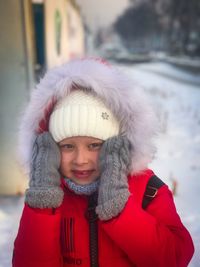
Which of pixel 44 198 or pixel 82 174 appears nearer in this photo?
pixel 44 198

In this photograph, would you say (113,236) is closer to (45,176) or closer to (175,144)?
(45,176)

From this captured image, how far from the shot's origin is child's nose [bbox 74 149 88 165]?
135 centimetres

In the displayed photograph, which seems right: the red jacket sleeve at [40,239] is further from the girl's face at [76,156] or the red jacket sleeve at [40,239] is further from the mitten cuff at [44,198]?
the girl's face at [76,156]

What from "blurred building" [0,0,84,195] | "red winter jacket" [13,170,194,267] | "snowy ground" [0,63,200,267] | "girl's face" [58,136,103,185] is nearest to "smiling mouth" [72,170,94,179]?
"girl's face" [58,136,103,185]

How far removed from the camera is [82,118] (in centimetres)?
136

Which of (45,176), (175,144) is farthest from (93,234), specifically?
(175,144)

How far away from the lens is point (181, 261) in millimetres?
1354

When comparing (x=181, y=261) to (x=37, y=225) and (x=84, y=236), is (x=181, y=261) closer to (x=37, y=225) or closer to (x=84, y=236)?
(x=84, y=236)

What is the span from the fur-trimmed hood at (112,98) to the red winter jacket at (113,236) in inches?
5.5

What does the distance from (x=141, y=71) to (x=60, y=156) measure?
4.08 metres

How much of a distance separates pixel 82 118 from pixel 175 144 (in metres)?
3.53

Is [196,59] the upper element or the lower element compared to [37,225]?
upper

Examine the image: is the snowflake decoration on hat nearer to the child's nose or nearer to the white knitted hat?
the white knitted hat

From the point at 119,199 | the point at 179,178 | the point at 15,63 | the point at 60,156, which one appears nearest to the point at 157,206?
the point at 119,199
